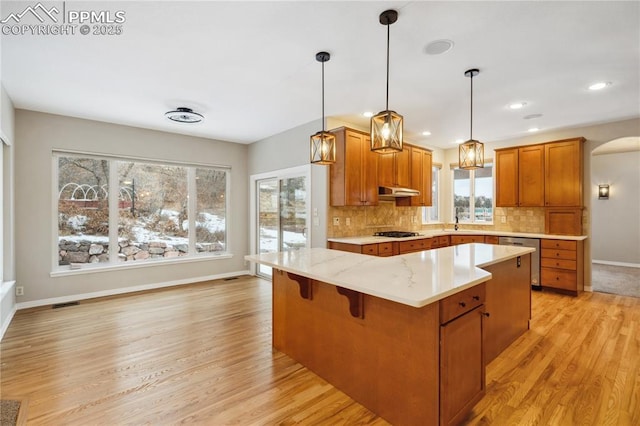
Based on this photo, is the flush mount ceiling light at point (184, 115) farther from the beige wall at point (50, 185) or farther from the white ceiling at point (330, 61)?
the beige wall at point (50, 185)

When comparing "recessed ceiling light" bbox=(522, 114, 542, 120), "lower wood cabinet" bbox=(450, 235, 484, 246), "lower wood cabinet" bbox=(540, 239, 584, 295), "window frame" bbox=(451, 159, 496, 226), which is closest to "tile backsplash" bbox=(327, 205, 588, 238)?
"window frame" bbox=(451, 159, 496, 226)

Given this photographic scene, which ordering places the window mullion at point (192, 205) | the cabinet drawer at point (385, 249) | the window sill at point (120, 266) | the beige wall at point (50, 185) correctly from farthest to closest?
the window mullion at point (192, 205)
the cabinet drawer at point (385, 249)
the window sill at point (120, 266)
the beige wall at point (50, 185)

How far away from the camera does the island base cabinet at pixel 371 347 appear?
1.72m

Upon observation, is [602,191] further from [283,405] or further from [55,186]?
[55,186]

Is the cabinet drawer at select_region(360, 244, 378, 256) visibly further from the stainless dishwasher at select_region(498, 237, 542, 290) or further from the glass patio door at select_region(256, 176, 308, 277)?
the stainless dishwasher at select_region(498, 237, 542, 290)

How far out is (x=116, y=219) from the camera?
4.80 metres

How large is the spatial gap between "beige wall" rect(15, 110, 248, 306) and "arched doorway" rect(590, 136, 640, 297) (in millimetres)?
8230

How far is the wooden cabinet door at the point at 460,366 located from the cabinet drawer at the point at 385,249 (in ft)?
7.88

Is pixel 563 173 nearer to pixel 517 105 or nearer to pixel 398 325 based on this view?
pixel 517 105

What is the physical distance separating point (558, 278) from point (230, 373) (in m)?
4.95

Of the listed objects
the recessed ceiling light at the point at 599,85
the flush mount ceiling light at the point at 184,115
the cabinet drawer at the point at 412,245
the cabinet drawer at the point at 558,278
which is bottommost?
the cabinet drawer at the point at 558,278

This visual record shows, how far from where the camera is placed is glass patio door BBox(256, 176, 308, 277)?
5.11 meters

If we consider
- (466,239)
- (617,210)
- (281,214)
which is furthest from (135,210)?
(617,210)

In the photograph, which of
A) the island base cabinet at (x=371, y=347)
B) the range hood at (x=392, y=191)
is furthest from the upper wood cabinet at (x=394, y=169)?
the island base cabinet at (x=371, y=347)
